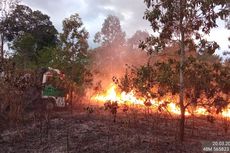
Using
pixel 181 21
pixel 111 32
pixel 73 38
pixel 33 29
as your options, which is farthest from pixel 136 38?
pixel 181 21

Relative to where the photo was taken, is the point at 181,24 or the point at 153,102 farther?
the point at 153,102

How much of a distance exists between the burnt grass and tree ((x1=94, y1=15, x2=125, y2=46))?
72.7 metres

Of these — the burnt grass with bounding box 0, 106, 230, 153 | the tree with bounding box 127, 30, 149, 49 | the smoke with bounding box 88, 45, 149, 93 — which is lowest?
the burnt grass with bounding box 0, 106, 230, 153

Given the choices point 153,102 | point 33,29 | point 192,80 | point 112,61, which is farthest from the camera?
point 112,61

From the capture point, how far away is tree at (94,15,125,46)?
302ft

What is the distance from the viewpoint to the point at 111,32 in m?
92.6

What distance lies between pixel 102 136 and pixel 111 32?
78.3 m

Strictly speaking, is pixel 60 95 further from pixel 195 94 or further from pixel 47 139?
pixel 195 94

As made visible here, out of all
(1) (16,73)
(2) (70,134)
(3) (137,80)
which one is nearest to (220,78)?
(3) (137,80)

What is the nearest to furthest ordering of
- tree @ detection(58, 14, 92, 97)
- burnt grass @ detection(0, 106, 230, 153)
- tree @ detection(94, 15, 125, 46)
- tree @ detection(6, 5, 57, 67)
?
burnt grass @ detection(0, 106, 230, 153) → tree @ detection(58, 14, 92, 97) → tree @ detection(6, 5, 57, 67) → tree @ detection(94, 15, 125, 46)

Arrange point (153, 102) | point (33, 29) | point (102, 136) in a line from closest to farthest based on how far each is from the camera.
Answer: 1. point (102, 136)
2. point (153, 102)
3. point (33, 29)

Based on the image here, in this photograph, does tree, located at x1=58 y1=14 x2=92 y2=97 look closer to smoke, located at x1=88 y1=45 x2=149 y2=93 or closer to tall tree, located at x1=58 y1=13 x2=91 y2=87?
tall tree, located at x1=58 y1=13 x2=91 y2=87

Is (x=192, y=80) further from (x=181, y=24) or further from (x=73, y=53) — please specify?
(x=73, y=53)

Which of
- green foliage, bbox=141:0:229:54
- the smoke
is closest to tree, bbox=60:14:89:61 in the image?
green foliage, bbox=141:0:229:54
